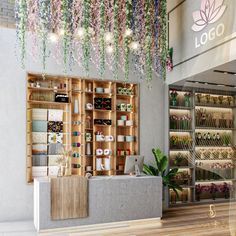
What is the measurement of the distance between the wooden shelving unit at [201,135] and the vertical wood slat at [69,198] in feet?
8.91

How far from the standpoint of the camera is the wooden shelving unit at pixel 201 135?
7309 mm

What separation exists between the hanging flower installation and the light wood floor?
2908mm

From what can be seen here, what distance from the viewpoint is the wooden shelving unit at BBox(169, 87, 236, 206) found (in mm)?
7309

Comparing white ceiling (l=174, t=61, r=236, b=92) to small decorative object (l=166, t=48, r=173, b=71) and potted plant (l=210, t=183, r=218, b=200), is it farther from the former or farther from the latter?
potted plant (l=210, t=183, r=218, b=200)

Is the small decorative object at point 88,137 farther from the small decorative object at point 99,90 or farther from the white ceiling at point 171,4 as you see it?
the white ceiling at point 171,4

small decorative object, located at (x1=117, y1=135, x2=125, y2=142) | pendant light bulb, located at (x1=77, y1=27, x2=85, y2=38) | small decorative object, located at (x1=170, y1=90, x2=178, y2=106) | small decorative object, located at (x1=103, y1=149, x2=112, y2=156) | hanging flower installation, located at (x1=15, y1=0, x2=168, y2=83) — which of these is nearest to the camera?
hanging flower installation, located at (x1=15, y1=0, x2=168, y2=83)

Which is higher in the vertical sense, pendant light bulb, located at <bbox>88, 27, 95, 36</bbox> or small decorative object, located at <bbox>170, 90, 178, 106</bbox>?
pendant light bulb, located at <bbox>88, 27, 95, 36</bbox>

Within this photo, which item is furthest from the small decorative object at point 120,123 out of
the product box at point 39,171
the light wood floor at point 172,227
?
the light wood floor at point 172,227

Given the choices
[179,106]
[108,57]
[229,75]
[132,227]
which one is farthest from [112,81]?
[132,227]

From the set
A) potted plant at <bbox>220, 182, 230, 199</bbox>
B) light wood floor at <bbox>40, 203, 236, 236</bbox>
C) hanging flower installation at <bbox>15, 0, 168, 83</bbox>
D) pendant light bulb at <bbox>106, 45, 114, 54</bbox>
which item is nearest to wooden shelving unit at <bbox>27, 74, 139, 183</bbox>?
hanging flower installation at <bbox>15, 0, 168, 83</bbox>

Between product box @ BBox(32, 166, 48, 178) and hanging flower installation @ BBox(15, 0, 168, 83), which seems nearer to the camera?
hanging flower installation @ BBox(15, 0, 168, 83)

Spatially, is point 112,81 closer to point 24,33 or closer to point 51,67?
point 51,67

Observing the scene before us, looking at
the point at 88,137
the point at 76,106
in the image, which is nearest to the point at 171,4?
the point at 76,106

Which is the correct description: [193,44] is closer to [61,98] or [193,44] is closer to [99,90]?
[99,90]
